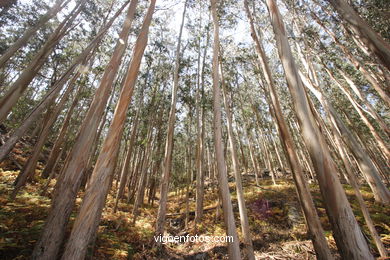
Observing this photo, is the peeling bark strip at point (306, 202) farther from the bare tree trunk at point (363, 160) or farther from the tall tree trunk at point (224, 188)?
the bare tree trunk at point (363, 160)

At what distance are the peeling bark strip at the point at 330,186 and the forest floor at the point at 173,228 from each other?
4260 mm

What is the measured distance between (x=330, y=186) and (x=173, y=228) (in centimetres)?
844

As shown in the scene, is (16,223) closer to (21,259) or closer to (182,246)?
(21,259)

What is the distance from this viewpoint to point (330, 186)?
1.33 m

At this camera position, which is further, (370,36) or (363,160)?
(363,160)

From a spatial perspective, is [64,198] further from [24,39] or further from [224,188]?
[24,39]

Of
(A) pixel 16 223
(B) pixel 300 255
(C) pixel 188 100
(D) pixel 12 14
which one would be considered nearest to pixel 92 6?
(D) pixel 12 14

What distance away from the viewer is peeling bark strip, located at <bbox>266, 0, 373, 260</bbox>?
1.15m

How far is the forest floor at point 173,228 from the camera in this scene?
12.5ft

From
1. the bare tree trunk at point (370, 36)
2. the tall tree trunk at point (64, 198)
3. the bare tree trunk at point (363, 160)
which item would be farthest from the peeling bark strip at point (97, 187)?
the bare tree trunk at point (363, 160)

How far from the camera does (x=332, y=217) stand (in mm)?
1262

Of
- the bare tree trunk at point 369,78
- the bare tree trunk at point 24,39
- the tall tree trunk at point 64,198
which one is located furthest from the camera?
the bare tree trunk at point 369,78

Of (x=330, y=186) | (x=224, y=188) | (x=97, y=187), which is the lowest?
(x=330, y=186)

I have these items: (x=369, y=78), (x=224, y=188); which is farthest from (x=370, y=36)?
(x=369, y=78)
